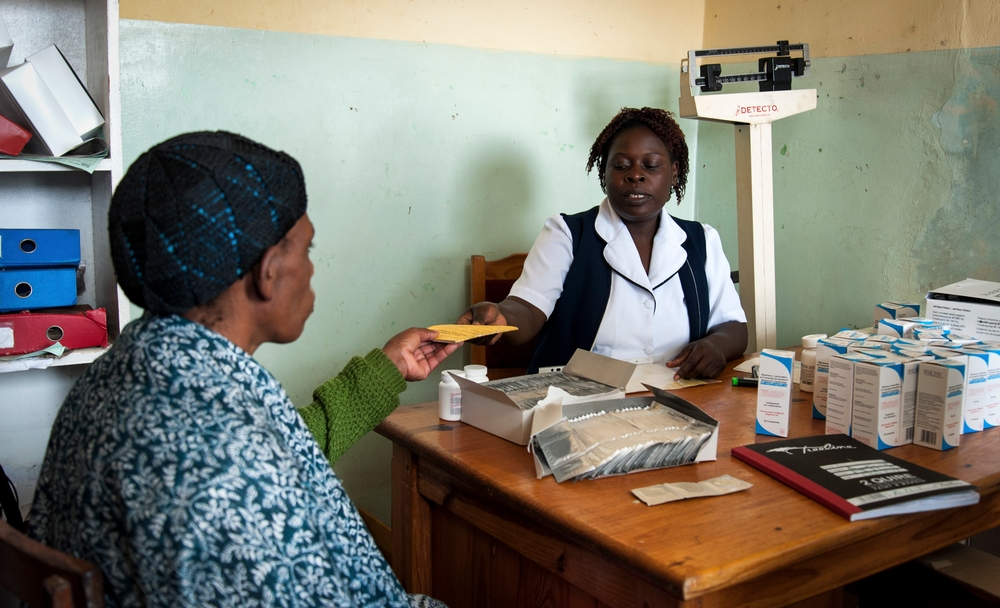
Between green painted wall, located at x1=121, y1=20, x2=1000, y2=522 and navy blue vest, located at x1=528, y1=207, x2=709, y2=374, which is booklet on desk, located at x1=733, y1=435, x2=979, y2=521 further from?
green painted wall, located at x1=121, y1=20, x2=1000, y2=522

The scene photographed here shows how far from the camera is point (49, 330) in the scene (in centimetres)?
188

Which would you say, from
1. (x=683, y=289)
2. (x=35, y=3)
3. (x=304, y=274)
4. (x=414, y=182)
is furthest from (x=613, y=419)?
(x=35, y=3)

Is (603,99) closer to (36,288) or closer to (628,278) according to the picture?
(628,278)

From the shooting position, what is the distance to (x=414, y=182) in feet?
9.41

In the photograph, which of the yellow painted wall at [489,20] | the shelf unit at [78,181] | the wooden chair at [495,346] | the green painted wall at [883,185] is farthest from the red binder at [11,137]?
the green painted wall at [883,185]

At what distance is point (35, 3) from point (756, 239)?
7.51ft

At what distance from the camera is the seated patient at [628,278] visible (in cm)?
243

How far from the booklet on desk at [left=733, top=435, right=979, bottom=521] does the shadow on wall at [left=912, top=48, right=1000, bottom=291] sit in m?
1.32

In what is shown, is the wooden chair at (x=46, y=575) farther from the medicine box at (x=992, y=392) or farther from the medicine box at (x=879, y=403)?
the medicine box at (x=992, y=392)

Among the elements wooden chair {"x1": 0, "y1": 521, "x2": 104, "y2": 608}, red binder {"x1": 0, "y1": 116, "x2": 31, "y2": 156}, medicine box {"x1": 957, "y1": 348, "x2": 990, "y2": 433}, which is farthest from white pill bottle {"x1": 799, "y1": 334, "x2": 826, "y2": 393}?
red binder {"x1": 0, "y1": 116, "x2": 31, "y2": 156}

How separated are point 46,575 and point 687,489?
93 centimetres

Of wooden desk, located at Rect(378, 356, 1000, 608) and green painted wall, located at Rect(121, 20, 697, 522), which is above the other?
green painted wall, located at Rect(121, 20, 697, 522)

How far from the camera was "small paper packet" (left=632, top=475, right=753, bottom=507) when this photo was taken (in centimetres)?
128

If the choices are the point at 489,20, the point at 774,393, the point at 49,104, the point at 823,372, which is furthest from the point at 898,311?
the point at 49,104
